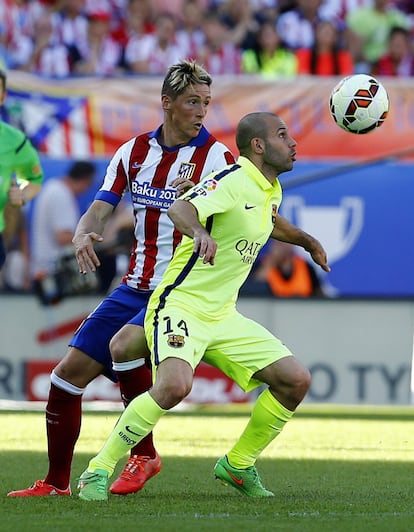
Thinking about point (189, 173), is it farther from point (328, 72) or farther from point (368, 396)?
point (328, 72)

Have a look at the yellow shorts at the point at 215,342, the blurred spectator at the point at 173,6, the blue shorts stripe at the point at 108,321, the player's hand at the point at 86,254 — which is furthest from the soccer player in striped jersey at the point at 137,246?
the blurred spectator at the point at 173,6

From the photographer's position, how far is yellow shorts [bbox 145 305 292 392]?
6508 millimetres

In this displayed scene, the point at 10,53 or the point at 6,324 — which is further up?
the point at 10,53

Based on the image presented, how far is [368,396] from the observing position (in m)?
13.3

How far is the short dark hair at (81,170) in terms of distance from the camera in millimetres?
14180

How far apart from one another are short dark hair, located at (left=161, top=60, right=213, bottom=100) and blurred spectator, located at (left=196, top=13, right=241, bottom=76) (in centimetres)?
994

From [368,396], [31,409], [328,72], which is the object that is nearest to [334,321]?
[368,396]

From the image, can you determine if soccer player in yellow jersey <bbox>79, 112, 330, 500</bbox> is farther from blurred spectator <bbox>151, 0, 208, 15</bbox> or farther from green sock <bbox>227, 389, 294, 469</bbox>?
blurred spectator <bbox>151, 0, 208, 15</bbox>

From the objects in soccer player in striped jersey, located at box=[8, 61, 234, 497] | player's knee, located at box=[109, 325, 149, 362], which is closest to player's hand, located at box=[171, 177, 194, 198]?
soccer player in striped jersey, located at box=[8, 61, 234, 497]

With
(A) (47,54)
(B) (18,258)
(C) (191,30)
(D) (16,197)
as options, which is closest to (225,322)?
(D) (16,197)

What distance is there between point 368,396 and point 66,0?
715 centimetres

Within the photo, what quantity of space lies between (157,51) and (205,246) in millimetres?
11191

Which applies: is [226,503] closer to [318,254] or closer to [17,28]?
[318,254]

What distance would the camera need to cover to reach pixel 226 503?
21.9ft
